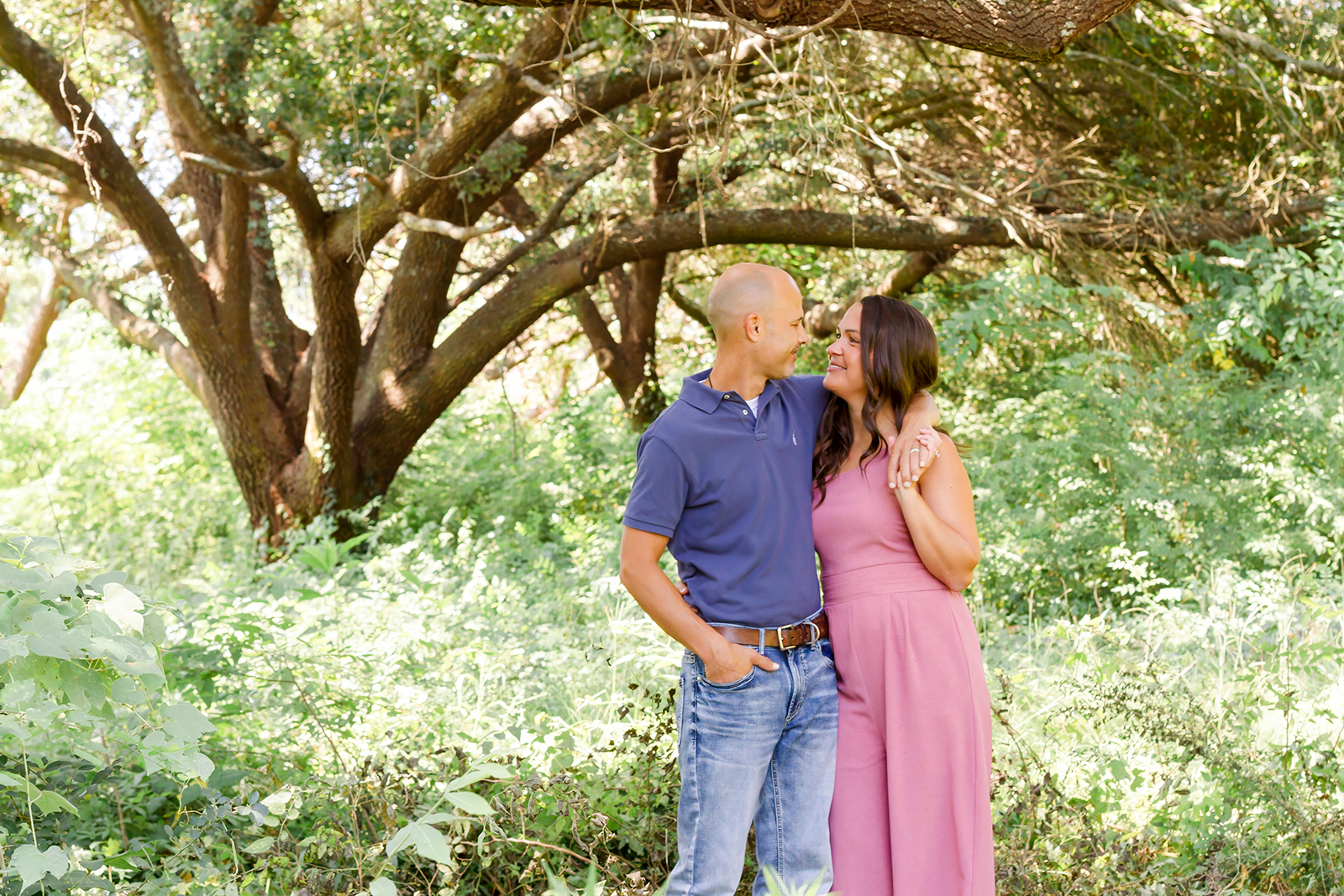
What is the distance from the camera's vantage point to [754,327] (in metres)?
2.61

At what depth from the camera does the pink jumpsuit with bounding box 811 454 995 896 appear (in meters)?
2.50

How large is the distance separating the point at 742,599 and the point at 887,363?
71cm

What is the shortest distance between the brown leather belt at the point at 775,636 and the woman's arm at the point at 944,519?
13.6 inches

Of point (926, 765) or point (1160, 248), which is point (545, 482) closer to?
point (1160, 248)

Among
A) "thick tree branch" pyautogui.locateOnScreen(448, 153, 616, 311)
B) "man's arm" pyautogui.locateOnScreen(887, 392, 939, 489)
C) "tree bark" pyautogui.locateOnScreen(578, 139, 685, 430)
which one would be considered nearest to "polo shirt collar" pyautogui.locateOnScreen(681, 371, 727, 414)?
"man's arm" pyautogui.locateOnScreen(887, 392, 939, 489)

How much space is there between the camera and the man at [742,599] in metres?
2.43

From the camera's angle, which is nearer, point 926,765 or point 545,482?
point 926,765

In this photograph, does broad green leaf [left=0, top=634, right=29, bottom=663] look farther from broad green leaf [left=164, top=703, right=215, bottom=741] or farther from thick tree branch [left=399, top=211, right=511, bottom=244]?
thick tree branch [left=399, top=211, right=511, bottom=244]

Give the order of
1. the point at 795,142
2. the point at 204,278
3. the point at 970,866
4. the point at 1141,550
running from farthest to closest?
the point at 204,278 → the point at 795,142 → the point at 1141,550 → the point at 970,866

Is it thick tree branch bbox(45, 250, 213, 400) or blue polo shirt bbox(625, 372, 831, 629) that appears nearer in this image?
blue polo shirt bbox(625, 372, 831, 629)

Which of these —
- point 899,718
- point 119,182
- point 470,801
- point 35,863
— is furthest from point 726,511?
point 119,182

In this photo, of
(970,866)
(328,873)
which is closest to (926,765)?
(970,866)

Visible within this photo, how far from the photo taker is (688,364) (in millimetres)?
11961

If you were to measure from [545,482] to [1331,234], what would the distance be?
20.3 feet
